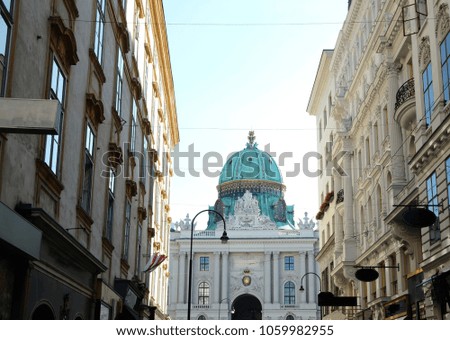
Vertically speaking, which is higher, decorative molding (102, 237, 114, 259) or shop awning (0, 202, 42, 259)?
decorative molding (102, 237, 114, 259)

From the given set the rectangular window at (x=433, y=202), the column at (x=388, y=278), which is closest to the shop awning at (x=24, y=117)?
the rectangular window at (x=433, y=202)

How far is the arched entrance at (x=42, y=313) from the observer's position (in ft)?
50.9

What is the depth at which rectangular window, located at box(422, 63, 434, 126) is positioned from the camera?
24453 millimetres

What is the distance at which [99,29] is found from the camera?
891 inches

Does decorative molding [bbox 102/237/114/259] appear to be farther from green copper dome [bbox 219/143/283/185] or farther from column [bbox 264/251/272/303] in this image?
green copper dome [bbox 219/143/283/185]

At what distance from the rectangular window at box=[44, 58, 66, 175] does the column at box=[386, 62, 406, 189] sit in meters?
17.7

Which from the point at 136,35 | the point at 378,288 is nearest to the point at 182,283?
the point at 378,288

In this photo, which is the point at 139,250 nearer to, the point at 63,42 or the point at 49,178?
the point at 63,42

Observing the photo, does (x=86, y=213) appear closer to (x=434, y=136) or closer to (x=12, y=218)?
(x=12, y=218)

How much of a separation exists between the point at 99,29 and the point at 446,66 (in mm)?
11150

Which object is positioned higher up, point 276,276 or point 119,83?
point 276,276

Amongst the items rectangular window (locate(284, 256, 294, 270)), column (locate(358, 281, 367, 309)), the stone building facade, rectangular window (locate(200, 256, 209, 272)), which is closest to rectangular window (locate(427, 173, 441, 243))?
column (locate(358, 281, 367, 309))

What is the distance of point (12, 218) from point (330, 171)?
38.4 metres

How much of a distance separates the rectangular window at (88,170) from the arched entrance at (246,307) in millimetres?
79593
